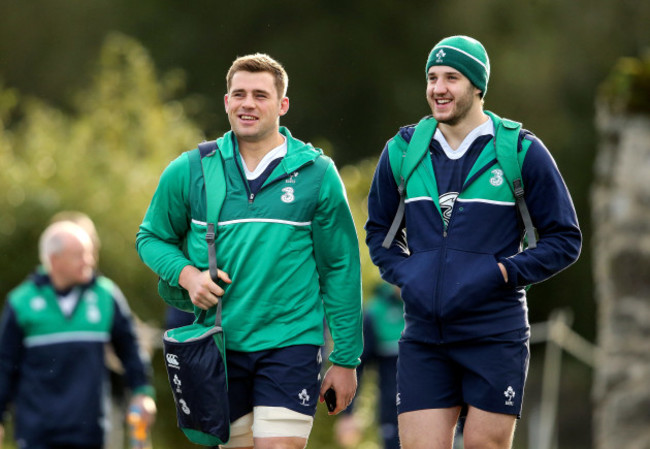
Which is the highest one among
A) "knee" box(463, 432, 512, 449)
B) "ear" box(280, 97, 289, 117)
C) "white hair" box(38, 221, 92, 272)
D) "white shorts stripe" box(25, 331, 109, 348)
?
"ear" box(280, 97, 289, 117)

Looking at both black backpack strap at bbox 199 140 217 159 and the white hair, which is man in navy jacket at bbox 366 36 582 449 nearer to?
black backpack strap at bbox 199 140 217 159

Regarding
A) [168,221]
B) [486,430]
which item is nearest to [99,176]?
[168,221]

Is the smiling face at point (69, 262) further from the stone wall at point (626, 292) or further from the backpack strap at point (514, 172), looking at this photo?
the stone wall at point (626, 292)

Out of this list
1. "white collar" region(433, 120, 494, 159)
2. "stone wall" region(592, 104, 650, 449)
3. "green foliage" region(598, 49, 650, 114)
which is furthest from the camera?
"green foliage" region(598, 49, 650, 114)

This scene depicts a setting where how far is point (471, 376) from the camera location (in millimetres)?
7113

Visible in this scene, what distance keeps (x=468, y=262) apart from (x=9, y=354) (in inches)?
150

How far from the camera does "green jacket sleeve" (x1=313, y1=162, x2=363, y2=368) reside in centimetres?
724

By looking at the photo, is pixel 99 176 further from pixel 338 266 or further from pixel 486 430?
pixel 486 430

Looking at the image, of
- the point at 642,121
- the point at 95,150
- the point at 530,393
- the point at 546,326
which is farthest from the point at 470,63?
the point at 546,326

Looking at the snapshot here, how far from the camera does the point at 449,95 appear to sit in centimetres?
714

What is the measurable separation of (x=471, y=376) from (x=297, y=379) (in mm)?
828

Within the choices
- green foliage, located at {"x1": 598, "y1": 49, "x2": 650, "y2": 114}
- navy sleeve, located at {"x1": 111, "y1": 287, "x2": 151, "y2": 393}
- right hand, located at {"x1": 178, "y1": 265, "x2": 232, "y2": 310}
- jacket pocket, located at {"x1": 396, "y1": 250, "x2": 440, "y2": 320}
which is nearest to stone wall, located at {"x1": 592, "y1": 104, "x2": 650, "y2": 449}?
green foliage, located at {"x1": 598, "y1": 49, "x2": 650, "y2": 114}

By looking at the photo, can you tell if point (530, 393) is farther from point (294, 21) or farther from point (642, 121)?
point (294, 21)

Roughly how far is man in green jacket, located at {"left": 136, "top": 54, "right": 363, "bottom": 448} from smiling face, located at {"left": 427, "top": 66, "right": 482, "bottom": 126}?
2.01 feet
